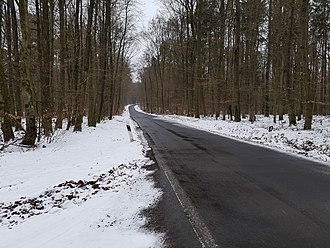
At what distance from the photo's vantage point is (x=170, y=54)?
5262 cm

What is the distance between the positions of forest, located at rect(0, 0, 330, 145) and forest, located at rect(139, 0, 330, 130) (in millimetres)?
109

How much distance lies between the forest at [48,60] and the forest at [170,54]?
6 cm

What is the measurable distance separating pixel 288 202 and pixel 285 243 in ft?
6.29

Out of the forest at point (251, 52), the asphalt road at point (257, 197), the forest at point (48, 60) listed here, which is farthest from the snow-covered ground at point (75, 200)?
the forest at point (251, 52)

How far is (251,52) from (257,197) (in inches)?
1142

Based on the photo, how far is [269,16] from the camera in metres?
26.3

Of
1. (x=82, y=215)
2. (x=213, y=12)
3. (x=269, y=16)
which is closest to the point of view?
(x=82, y=215)

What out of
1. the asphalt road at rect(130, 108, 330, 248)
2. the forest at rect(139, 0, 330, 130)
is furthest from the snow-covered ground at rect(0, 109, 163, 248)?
the forest at rect(139, 0, 330, 130)

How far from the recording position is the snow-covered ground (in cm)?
457

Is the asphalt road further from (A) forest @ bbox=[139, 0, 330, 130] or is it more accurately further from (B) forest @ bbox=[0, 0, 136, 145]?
(A) forest @ bbox=[139, 0, 330, 130]

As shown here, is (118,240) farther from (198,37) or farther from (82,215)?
(198,37)

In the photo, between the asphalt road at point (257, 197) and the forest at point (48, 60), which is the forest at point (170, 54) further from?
the asphalt road at point (257, 197)

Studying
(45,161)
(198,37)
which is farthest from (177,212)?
(198,37)

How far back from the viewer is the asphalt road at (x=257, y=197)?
4441 millimetres
